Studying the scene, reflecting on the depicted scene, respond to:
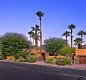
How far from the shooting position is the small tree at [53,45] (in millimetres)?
93938

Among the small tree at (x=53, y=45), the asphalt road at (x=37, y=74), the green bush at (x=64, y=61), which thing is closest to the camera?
the asphalt road at (x=37, y=74)

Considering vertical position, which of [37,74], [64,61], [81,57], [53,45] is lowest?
[37,74]

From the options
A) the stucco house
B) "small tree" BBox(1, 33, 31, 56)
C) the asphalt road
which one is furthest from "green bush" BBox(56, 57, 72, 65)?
"small tree" BBox(1, 33, 31, 56)

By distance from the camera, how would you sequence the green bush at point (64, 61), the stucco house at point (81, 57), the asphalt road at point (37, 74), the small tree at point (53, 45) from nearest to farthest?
the asphalt road at point (37, 74)
the green bush at point (64, 61)
the stucco house at point (81, 57)
the small tree at point (53, 45)

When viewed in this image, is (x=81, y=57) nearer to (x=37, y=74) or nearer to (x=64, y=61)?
(x=64, y=61)

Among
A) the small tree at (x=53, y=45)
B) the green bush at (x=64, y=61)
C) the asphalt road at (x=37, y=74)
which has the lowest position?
the asphalt road at (x=37, y=74)

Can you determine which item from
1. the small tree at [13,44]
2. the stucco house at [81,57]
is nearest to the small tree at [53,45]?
the small tree at [13,44]

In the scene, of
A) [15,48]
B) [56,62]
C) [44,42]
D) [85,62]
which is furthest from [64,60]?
[44,42]

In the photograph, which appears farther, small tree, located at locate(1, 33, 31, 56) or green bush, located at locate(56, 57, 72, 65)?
small tree, located at locate(1, 33, 31, 56)

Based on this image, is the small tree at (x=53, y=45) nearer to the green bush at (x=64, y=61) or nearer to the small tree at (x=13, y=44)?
the small tree at (x=13, y=44)

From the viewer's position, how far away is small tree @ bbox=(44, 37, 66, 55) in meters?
93.9

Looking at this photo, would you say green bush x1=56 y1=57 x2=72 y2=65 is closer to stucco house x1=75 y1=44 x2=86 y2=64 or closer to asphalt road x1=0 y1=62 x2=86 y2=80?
stucco house x1=75 y1=44 x2=86 y2=64

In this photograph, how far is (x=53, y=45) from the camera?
94.0 meters

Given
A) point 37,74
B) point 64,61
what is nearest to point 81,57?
point 64,61
